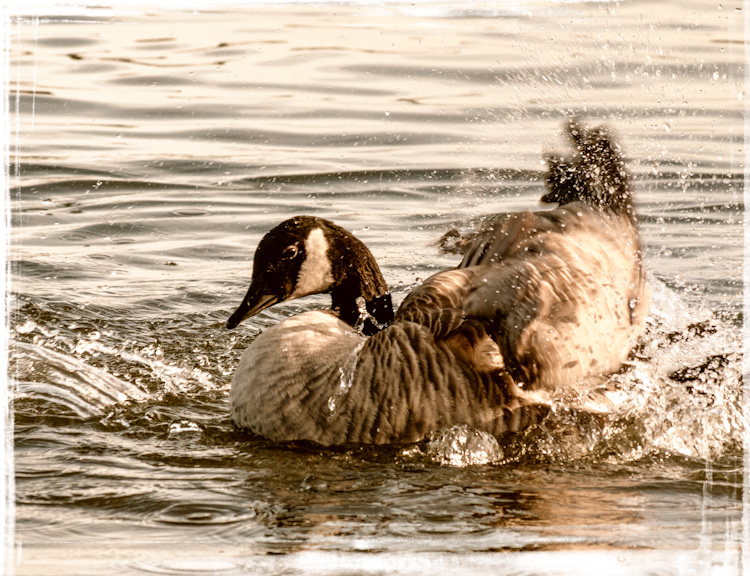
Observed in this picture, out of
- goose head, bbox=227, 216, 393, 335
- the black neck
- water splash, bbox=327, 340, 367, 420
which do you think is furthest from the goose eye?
water splash, bbox=327, 340, 367, 420

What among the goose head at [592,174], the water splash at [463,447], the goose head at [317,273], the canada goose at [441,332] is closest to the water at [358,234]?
the water splash at [463,447]

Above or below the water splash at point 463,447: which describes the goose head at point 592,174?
above

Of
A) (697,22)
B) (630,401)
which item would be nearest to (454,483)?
(630,401)

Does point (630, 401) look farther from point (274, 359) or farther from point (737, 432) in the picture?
point (274, 359)

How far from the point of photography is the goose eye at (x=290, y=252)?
18.2ft

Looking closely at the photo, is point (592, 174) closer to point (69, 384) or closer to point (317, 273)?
point (317, 273)

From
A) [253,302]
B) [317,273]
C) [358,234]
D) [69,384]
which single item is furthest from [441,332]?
[358,234]

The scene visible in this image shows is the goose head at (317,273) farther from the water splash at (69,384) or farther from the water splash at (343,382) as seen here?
the water splash at (69,384)

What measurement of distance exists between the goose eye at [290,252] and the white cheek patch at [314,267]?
7cm

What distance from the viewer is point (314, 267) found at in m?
5.68

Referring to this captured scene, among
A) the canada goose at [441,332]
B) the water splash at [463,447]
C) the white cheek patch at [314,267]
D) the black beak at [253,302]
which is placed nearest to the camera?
the water splash at [463,447]

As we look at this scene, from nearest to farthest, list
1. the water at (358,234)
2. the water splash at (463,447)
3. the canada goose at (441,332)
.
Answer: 1. the water at (358,234)
2. the water splash at (463,447)
3. the canada goose at (441,332)

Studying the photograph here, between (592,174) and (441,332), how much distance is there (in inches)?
62.3

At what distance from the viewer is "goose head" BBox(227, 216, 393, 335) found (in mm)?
5570
